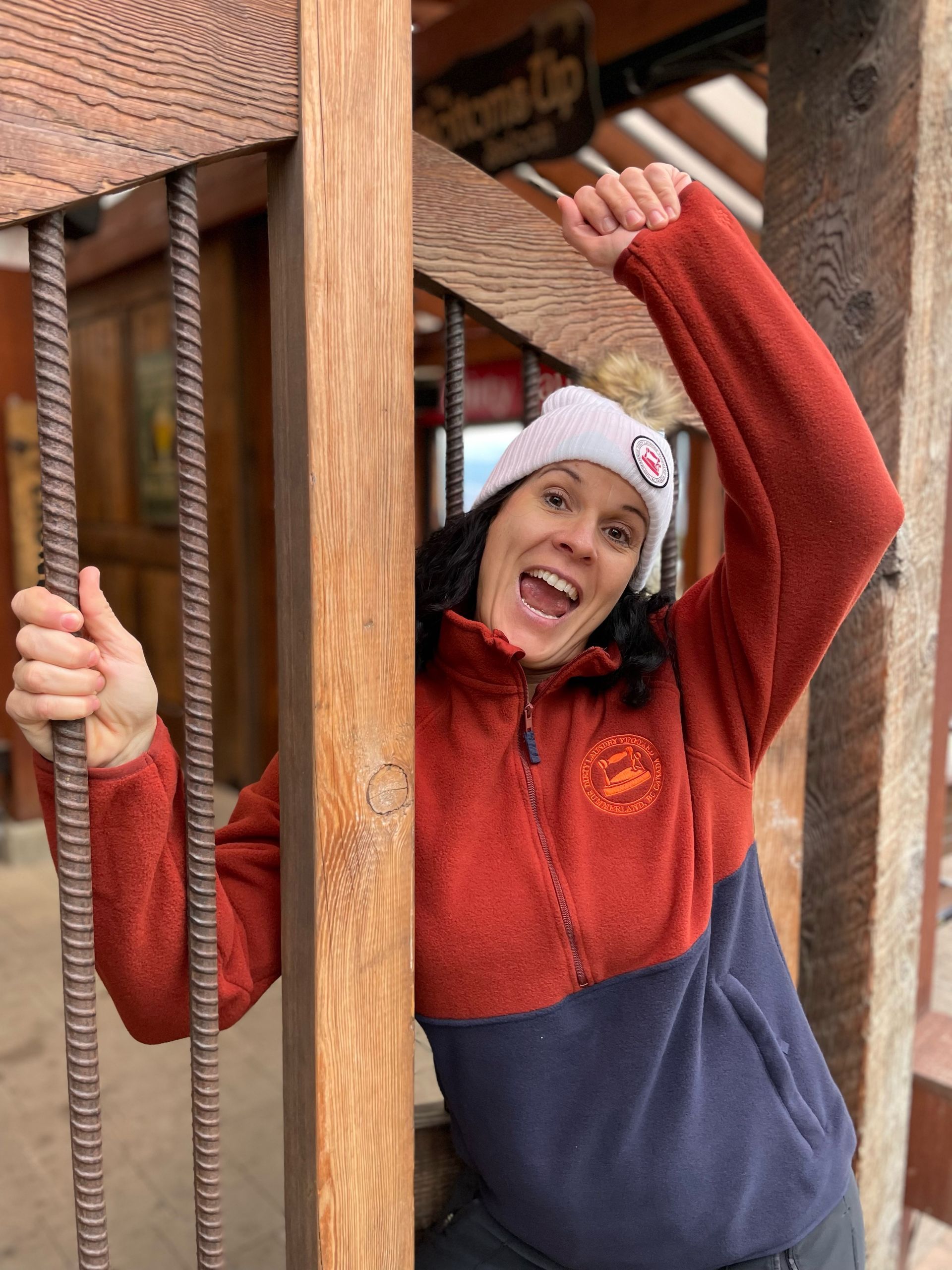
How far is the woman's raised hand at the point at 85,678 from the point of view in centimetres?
77

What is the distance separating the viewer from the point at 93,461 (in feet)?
19.2

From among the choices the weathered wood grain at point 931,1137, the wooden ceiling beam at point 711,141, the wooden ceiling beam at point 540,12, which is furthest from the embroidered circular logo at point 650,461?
the wooden ceiling beam at point 711,141

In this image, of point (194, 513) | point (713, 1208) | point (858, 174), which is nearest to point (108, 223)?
point (858, 174)

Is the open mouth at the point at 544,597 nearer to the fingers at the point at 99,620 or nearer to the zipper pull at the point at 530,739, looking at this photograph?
the zipper pull at the point at 530,739

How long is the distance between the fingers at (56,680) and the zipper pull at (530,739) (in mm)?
479

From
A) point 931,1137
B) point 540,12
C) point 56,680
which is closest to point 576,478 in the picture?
point 56,680

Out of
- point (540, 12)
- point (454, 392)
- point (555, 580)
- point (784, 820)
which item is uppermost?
point (540, 12)

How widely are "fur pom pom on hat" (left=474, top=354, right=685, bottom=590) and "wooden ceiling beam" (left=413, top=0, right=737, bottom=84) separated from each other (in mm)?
1908

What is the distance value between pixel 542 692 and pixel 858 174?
3.01 ft

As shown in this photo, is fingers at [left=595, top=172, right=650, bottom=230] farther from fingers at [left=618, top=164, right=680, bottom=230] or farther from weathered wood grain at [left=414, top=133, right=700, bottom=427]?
weathered wood grain at [left=414, top=133, right=700, bottom=427]

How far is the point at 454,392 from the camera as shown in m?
→ 1.17

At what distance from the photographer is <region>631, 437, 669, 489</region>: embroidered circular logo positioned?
1148 mm

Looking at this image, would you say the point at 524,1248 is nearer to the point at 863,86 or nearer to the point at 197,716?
the point at 197,716

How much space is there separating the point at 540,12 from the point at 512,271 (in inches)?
80.5
